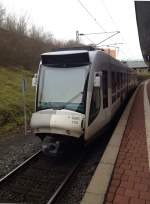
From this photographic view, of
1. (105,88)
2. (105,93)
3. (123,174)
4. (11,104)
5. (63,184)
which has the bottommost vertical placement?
(63,184)

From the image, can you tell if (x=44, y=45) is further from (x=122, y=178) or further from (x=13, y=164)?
(x=122, y=178)

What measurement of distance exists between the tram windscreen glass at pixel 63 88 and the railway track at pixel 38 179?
1.38 meters

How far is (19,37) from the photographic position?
27.9 metres

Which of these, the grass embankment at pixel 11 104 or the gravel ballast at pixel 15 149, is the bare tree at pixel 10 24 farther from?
the gravel ballast at pixel 15 149

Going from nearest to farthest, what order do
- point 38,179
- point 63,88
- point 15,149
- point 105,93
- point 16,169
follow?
point 38,179, point 16,169, point 63,88, point 105,93, point 15,149

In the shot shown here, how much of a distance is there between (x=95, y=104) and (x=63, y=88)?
3.10 feet

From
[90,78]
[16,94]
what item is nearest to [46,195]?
[90,78]

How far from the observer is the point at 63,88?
318 inches

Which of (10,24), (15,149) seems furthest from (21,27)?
(15,149)

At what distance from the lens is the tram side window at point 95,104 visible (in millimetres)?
7915

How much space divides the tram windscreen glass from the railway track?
138 cm

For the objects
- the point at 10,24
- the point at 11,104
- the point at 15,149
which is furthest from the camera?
the point at 10,24

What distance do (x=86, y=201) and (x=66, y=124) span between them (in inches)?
102

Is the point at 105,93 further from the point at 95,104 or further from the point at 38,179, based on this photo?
the point at 38,179
